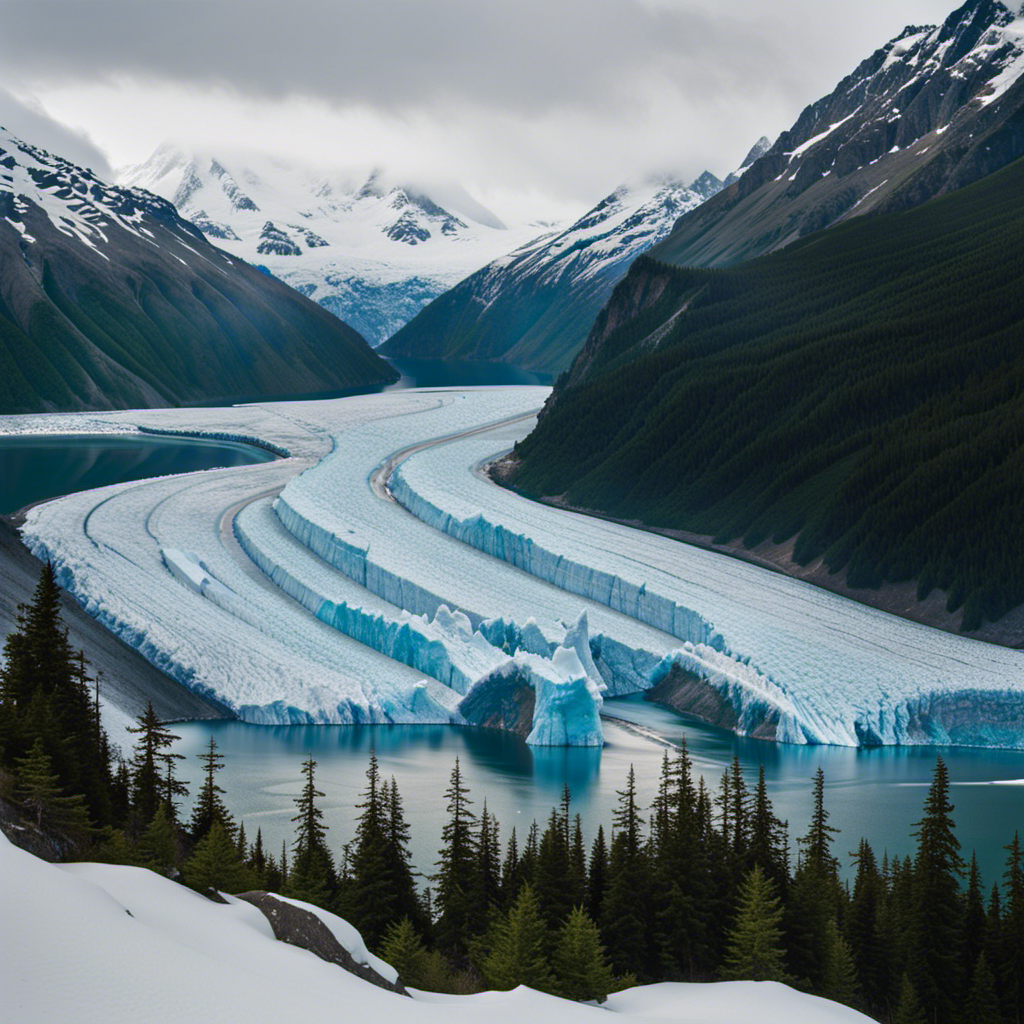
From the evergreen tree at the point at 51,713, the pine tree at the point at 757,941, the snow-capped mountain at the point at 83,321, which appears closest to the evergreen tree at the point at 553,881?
the pine tree at the point at 757,941

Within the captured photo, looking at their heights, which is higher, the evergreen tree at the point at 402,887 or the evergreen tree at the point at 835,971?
the evergreen tree at the point at 402,887

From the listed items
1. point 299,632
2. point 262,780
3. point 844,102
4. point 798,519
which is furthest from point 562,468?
point 844,102

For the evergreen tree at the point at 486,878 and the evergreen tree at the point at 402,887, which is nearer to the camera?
the evergreen tree at the point at 402,887

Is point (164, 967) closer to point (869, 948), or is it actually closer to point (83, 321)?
point (869, 948)

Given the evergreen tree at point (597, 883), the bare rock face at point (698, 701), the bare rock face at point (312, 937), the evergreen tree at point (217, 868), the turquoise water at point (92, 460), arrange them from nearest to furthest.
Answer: the bare rock face at point (312, 937) < the evergreen tree at point (217, 868) < the evergreen tree at point (597, 883) < the bare rock face at point (698, 701) < the turquoise water at point (92, 460)

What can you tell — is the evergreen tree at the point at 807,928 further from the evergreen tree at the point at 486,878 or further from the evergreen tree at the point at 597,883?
the evergreen tree at the point at 486,878

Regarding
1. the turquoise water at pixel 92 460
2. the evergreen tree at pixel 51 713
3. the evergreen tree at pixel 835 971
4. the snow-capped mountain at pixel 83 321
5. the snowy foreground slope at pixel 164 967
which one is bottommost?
the evergreen tree at pixel 835 971

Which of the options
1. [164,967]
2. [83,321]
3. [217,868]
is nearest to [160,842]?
Answer: [217,868]
